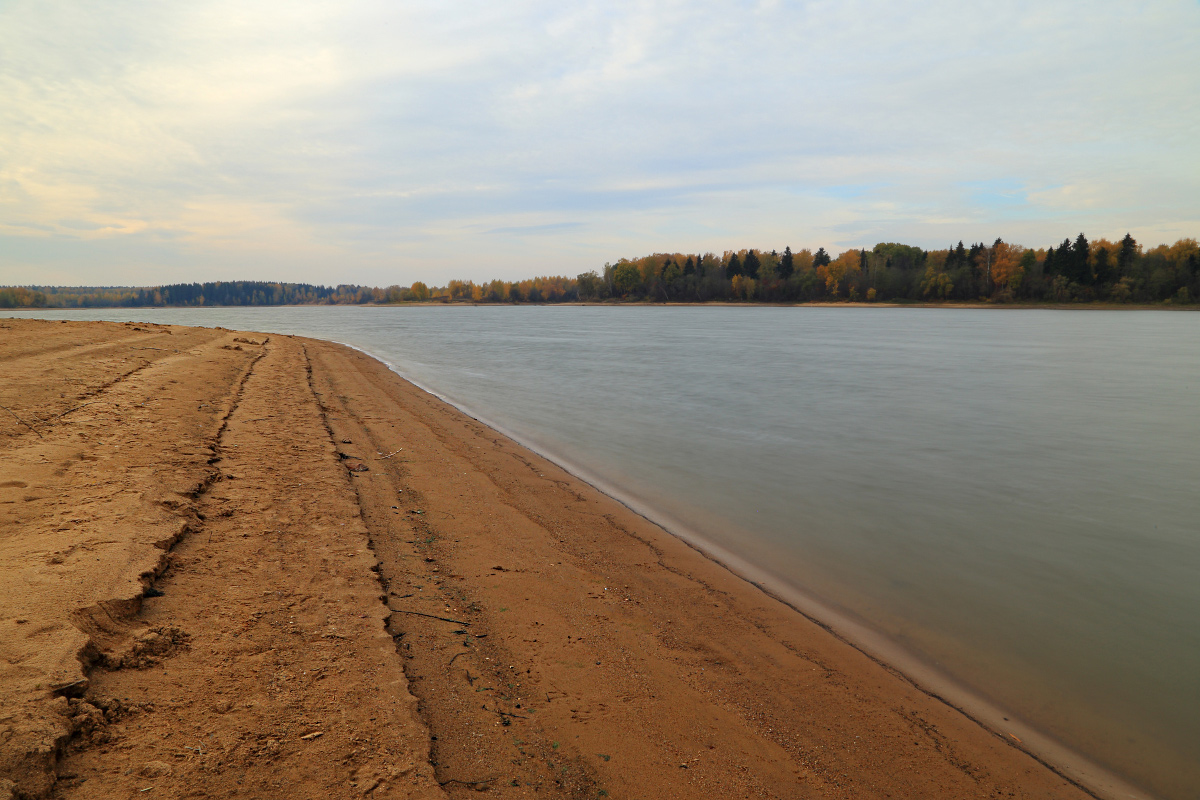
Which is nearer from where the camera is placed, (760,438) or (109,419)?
(109,419)

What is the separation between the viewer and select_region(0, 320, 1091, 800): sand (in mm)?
2625

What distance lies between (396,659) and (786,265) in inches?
4853

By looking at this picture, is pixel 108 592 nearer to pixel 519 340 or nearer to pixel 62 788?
pixel 62 788

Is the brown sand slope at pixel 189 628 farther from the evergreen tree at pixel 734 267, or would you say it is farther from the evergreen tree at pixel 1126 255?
the evergreen tree at pixel 734 267

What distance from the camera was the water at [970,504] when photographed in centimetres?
436

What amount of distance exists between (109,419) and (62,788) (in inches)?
293

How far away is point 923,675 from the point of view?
14.1ft

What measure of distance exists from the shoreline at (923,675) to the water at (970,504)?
139mm

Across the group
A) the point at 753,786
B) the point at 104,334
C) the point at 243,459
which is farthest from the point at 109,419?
the point at 104,334

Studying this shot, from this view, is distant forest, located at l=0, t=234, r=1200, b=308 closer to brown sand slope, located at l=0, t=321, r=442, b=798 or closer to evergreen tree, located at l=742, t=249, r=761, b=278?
evergreen tree, located at l=742, t=249, r=761, b=278

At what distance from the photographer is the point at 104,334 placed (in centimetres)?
2184

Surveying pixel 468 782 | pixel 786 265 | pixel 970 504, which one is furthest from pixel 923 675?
pixel 786 265

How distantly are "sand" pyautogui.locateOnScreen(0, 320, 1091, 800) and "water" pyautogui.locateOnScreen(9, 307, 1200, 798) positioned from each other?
997mm

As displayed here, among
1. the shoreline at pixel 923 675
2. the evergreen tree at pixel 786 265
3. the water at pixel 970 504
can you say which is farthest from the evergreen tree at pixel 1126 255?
the shoreline at pixel 923 675
